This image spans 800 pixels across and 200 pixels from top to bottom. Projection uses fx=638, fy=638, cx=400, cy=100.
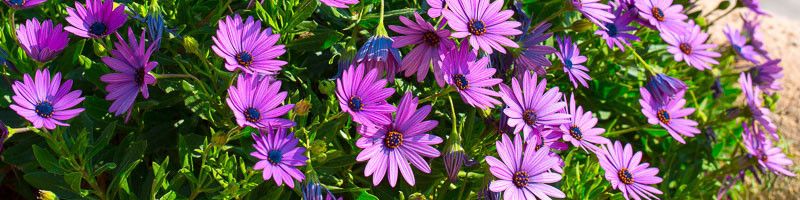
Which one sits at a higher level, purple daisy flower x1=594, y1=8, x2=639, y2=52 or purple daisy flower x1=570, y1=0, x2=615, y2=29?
purple daisy flower x1=570, y1=0, x2=615, y2=29

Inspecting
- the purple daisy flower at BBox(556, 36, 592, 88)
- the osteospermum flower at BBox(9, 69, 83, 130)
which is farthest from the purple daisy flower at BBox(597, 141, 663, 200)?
the osteospermum flower at BBox(9, 69, 83, 130)

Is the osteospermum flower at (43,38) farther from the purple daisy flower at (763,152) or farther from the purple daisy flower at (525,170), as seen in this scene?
the purple daisy flower at (763,152)

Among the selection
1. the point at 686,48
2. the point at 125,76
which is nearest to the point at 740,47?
the point at 686,48

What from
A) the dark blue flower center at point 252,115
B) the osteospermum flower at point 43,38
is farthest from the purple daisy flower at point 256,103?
the osteospermum flower at point 43,38

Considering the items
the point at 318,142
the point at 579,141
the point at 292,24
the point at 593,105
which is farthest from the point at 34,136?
the point at 593,105

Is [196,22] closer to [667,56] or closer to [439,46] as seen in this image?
[439,46]

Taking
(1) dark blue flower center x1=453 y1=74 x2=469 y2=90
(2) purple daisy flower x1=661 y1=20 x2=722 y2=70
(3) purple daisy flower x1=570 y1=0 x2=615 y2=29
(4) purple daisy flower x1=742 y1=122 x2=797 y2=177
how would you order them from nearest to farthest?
(1) dark blue flower center x1=453 y1=74 x2=469 y2=90
(3) purple daisy flower x1=570 y1=0 x2=615 y2=29
(2) purple daisy flower x1=661 y1=20 x2=722 y2=70
(4) purple daisy flower x1=742 y1=122 x2=797 y2=177

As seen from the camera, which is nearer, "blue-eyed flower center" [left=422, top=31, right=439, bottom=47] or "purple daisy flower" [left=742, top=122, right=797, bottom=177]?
"blue-eyed flower center" [left=422, top=31, right=439, bottom=47]

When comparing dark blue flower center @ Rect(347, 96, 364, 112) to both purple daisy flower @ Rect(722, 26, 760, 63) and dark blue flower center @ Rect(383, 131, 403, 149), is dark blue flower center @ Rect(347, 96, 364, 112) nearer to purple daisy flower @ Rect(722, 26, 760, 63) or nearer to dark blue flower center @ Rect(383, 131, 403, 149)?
dark blue flower center @ Rect(383, 131, 403, 149)
